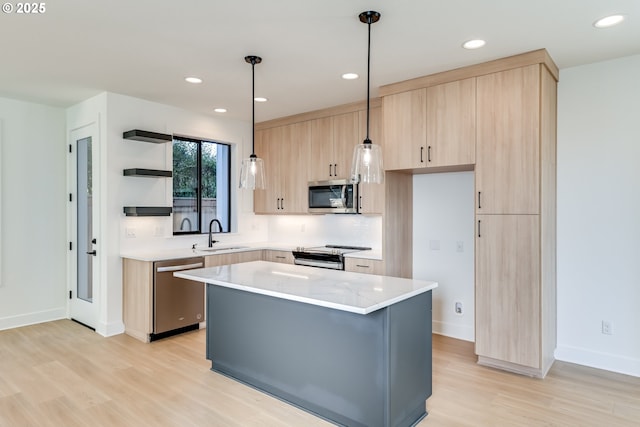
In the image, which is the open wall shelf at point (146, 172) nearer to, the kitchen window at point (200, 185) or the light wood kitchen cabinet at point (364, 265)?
the kitchen window at point (200, 185)

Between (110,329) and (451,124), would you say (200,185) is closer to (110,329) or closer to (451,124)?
(110,329)

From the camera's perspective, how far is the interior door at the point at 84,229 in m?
4.44

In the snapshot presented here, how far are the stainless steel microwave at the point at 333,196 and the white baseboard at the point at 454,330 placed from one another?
5.19 feet

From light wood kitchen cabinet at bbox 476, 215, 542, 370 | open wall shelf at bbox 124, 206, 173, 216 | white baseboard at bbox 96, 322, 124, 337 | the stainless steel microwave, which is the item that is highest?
the stainless steel microwave

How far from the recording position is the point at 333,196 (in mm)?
4727

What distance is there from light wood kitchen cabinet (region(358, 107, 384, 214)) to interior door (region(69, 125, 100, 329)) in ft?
Answer: 9.75

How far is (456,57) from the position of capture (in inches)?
126

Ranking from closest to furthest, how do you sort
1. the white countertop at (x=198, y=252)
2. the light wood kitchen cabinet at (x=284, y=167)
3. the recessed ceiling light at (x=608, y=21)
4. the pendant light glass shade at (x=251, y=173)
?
the recessed ceiling light at (x=608, y=21), the pendant light glass shade at (x=251, y=173), the white countertop at (x=198, y=252), the light wood kitchen cabinet at (x=284, y=167)

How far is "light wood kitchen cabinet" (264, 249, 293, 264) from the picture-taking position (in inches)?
192

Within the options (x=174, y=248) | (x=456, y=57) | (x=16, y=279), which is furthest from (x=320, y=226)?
(x=16, y=279)

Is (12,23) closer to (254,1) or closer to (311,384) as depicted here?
(254,1)

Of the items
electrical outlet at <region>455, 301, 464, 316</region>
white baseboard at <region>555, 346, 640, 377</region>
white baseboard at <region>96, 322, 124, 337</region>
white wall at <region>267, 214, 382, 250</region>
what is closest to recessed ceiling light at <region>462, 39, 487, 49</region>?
white wall at <region>267, 214, 382, 250</region>

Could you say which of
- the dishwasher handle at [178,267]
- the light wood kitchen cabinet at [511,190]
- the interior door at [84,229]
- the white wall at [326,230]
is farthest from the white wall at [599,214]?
the interior door at [84,229]

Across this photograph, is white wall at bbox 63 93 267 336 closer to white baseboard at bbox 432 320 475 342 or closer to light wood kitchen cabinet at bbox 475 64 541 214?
white baseboard at bbox 432 320 475 342
